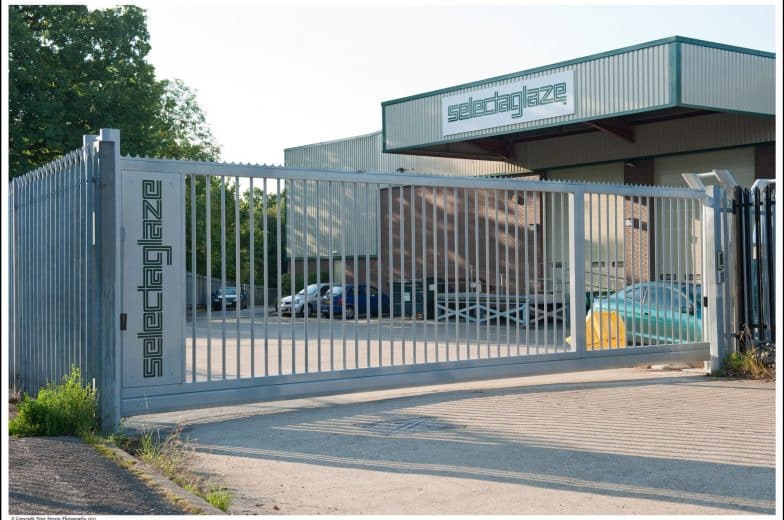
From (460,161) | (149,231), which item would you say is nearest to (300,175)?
(149,231)

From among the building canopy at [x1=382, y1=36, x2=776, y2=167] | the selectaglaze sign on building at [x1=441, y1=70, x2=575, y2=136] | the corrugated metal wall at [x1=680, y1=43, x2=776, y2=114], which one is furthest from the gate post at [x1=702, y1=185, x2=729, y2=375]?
the selectaglaze sign on building at [x1=441, y1=70, x2=575, y2=136]

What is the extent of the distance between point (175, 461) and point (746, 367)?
8.20 m

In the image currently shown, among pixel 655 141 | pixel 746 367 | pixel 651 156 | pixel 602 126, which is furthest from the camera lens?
pixel 651 156

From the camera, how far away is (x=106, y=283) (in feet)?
26.5

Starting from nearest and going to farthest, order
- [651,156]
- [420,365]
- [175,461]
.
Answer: [175,461] → [420,365] → [651,156]

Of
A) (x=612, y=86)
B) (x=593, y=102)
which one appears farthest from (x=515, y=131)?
(x=612, y=86)

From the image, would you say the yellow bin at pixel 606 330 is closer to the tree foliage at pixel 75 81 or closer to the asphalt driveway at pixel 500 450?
the asphalt driveway at pixel 500 450

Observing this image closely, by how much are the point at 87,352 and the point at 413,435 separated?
3.02 metres

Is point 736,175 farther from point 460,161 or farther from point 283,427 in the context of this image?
point 283,427

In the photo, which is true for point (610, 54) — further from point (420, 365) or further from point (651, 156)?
point (420, 365)

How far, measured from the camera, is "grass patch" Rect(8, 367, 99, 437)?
7648 mm

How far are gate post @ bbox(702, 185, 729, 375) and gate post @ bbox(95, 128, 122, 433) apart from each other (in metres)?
8.03

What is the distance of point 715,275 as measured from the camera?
12.5 m

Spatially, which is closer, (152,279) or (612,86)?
(152,279)
